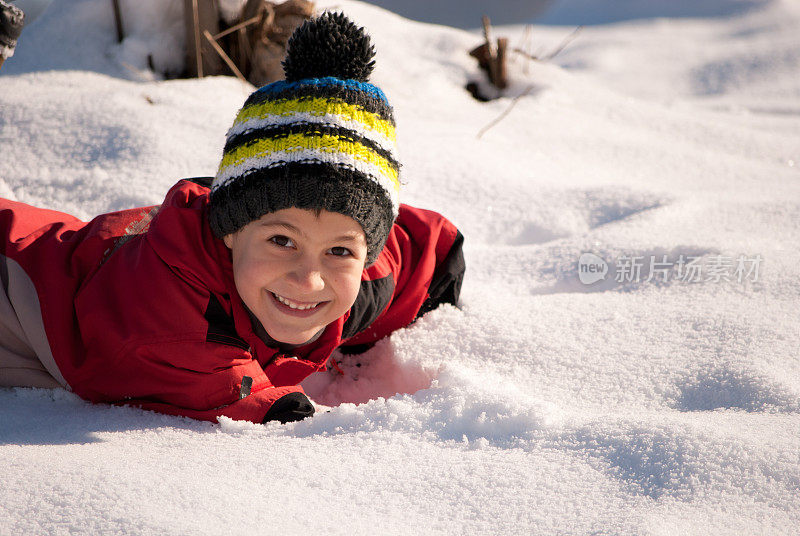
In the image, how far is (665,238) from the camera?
7.37 ft

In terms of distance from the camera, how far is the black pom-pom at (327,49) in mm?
1457

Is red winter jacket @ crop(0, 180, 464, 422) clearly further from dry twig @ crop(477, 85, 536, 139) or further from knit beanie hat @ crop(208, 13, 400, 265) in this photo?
dry twig @ crop(477, 85, 536, 139)

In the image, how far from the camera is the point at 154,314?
4.63ft

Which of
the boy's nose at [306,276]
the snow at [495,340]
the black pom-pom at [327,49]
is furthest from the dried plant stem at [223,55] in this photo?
the boy's nose at [306,276]

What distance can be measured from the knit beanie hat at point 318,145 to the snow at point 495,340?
41 cm

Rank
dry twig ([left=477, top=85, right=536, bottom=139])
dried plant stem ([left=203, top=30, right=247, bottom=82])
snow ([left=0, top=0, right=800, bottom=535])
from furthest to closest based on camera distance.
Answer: dry twig ([left=477, top=85, right=536, bottom=139]) → dried plant stem ([left=203, top=30, right=247, bottom=82]) → snow ([left=0, top=0, right=800, bottom=535])

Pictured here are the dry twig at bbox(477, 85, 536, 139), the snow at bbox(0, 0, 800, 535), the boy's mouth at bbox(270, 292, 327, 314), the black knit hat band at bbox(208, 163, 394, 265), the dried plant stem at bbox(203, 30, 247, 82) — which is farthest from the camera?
the dry twig at bbox(477, 85, 536, 139)

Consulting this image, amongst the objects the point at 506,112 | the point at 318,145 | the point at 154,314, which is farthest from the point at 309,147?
Result: the point at 506,112

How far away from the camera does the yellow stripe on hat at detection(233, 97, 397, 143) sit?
1.40 m

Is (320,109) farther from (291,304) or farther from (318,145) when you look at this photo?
(291,304)

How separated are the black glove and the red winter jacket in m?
0.02

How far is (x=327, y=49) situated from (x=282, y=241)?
0.41 metres

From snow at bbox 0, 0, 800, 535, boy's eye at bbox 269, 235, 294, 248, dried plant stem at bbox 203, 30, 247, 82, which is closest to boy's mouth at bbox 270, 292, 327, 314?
boy's eye at bbox 269, 235, 294, 248

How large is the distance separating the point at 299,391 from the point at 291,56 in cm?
71
